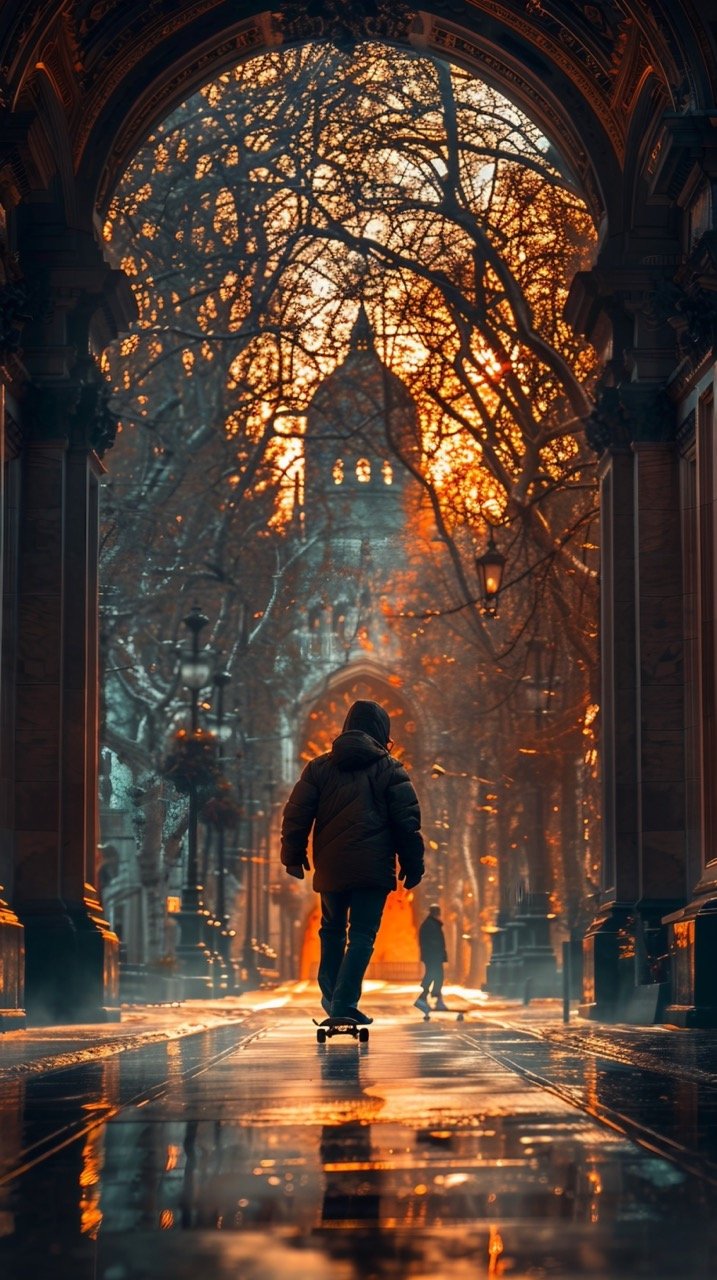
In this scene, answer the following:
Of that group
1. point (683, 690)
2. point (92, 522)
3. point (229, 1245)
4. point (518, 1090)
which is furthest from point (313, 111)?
point (229, 1245)

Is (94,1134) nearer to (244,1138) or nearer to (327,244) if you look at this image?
(244,1138)

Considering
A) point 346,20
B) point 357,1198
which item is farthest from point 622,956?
point 357,1198

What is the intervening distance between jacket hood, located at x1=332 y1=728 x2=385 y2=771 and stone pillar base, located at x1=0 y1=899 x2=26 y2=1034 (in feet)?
18.2

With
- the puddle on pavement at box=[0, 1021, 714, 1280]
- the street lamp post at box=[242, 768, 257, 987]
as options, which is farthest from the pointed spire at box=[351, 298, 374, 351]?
the street lamp post at box=[242, 768, 257, 987]

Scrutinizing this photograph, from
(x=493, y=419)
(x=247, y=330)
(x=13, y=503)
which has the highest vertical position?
(x=247, y=330)

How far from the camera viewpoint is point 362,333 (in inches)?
1266

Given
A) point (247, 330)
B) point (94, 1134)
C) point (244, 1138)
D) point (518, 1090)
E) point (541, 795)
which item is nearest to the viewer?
point (244, 1138)

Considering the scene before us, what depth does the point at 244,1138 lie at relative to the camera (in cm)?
611

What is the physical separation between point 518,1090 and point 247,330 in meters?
27.5

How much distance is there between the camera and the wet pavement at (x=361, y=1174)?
3789mm

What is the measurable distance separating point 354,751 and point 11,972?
21.2ft

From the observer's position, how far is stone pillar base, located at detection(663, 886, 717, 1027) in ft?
55.9

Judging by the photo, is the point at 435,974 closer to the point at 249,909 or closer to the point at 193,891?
the point at 193,891

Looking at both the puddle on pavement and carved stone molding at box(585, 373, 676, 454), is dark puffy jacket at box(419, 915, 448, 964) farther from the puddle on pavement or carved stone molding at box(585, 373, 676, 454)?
the puddle on pavement
